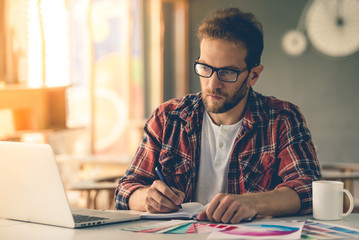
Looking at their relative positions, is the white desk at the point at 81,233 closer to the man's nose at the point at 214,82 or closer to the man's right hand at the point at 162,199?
the man's right hand at the point at 162,199

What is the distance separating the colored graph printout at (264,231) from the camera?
1.31 metres

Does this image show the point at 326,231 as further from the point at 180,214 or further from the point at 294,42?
the point at 294,42

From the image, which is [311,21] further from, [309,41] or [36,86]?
[36,86]

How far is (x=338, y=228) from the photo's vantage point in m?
1.42

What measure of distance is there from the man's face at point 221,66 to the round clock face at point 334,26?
5.59 meters

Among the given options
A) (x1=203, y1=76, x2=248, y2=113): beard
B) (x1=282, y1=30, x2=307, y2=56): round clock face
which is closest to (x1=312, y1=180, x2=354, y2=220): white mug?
(x1=203, y1=76, x2=248, y2=113): beard

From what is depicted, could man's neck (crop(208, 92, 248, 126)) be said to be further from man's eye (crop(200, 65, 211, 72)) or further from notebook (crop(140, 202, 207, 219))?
notebook (crop(140, 202, 207, 219))

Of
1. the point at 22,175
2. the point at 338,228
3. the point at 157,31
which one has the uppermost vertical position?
the point at 157,31

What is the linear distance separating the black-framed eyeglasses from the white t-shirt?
0.20 meters

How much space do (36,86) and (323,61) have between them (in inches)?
173

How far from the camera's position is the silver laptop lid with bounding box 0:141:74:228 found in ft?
4.57

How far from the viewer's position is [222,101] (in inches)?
73.9

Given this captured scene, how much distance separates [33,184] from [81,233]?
198 millimetres

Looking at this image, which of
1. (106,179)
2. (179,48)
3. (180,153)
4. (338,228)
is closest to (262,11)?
(179,48)
